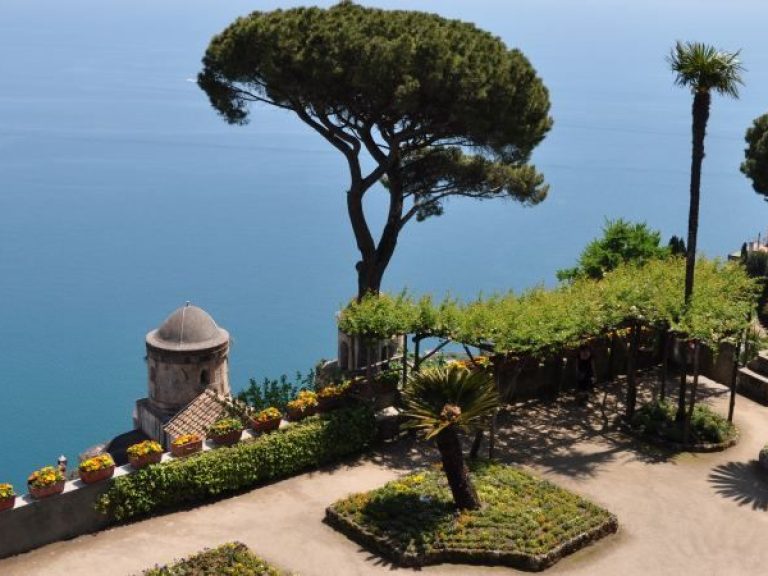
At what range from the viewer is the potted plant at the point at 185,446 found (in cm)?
1844

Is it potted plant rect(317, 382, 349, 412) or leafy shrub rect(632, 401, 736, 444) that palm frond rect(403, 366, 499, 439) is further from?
leafy shrub rect(632, 401, 736, 444)

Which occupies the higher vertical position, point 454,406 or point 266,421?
point 454,406

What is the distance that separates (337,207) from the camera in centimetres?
12875

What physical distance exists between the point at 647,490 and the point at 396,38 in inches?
586

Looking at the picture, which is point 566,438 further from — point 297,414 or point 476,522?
point 297,414

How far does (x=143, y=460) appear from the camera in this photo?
1781 cm

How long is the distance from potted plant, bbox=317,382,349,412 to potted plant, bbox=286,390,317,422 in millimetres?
168

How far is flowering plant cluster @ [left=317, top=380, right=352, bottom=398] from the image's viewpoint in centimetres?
2088

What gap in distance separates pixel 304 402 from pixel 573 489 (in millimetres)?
5897

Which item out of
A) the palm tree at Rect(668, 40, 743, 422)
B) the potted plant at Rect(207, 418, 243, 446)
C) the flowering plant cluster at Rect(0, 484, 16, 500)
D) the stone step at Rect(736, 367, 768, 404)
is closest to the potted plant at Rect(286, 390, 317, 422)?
the potted plant at Rect(207, 418, 243, 446)

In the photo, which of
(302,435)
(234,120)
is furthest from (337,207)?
(302,435)

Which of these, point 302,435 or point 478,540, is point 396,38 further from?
point 478,540

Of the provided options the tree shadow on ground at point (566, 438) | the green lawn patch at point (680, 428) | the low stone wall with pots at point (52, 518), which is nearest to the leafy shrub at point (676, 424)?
the green lawn patch at point (680, 428)

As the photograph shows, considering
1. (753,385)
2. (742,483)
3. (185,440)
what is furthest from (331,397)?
(753,385)
